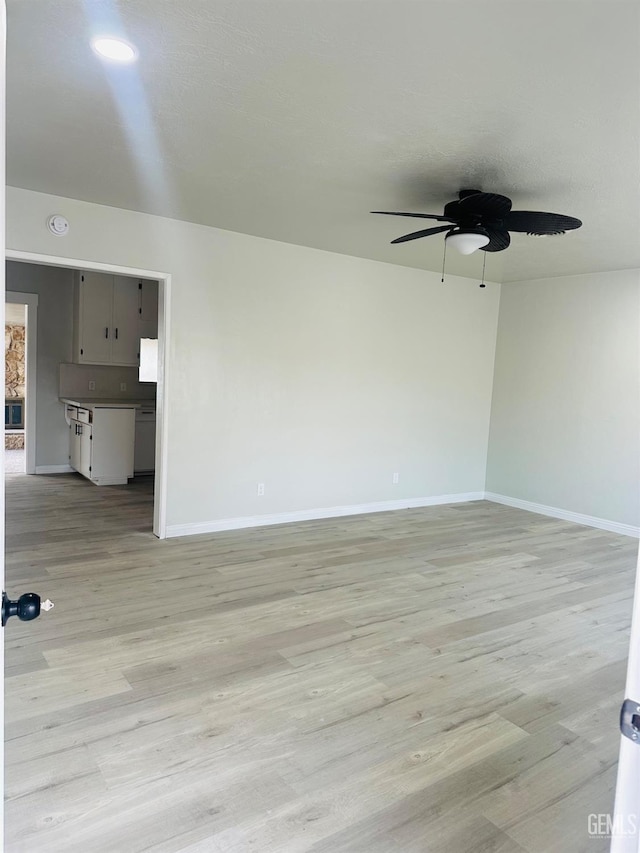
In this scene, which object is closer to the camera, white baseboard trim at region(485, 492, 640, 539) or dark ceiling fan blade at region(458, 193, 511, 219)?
dark ceiling fan blade at region(458, 193, 511, 219)

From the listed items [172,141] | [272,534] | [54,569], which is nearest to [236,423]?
[272,534]

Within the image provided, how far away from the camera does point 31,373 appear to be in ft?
22.7

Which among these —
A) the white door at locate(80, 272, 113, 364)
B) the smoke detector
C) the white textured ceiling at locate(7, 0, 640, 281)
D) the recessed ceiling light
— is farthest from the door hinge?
the white door at locate(80, 272, 113, 364)

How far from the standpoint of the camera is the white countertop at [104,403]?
20.8 ft

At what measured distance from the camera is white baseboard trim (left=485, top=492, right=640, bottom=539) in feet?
17.6

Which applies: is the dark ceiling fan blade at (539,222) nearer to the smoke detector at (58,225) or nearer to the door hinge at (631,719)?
the door hinge at (631,719)

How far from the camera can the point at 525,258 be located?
5.05 metres

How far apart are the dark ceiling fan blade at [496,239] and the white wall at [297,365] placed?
2024 mm

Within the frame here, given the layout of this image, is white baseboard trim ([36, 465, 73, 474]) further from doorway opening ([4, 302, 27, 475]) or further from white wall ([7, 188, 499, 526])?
white wall ([7, 188, 499, 526])

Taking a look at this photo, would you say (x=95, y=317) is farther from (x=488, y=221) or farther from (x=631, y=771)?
(x=631, y=771)

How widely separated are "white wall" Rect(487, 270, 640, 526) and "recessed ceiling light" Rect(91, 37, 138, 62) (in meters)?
4.86

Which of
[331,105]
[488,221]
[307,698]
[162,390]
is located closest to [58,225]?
[162,390]

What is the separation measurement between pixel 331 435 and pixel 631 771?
472cm

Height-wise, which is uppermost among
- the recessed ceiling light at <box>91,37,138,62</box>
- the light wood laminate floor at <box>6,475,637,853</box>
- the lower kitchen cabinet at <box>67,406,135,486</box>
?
the recessed ceiling light at <box>91,37,138,62</box>
